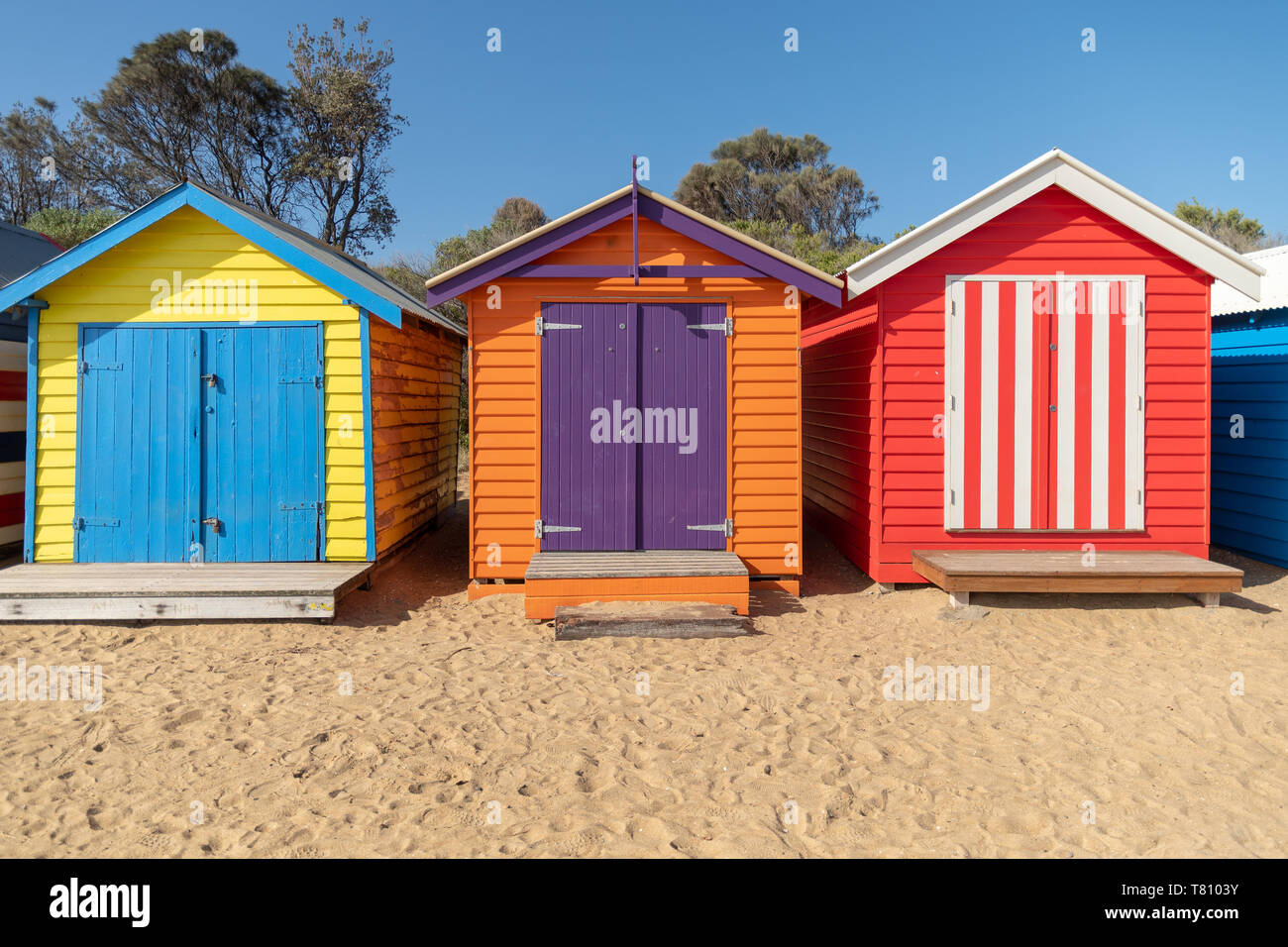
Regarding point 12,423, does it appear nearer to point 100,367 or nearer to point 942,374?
point 100,367

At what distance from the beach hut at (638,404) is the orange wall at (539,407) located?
0.01 meters

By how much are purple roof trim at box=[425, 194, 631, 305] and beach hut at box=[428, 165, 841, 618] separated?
3.6 inches

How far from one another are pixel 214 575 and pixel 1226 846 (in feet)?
23.7

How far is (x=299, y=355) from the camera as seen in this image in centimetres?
757

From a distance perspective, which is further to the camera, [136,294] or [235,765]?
[136,294]

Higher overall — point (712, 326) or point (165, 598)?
point (712, 326)

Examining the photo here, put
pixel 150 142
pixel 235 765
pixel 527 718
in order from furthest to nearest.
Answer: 1. pixel 150 142
2. pixel 527 718
3. pixel 235 765

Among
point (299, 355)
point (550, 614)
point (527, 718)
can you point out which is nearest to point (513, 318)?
point (299, 355)

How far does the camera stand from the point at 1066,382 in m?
7.45

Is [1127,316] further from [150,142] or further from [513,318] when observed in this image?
[150,142]

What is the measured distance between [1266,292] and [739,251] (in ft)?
22.4

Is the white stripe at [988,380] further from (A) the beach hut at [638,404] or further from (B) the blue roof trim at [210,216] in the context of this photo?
(B) the blue roof trim at [210,216]

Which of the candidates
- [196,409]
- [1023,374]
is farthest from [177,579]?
[1023,374]

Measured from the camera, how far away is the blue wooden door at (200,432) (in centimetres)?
757
